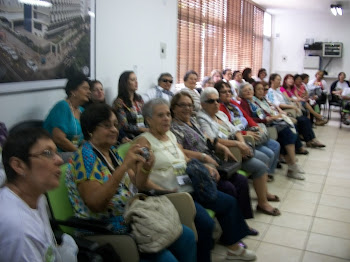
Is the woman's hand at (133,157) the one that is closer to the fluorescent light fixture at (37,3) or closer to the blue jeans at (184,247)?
the blue jeans at (184,247)

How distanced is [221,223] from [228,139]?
1.13 m

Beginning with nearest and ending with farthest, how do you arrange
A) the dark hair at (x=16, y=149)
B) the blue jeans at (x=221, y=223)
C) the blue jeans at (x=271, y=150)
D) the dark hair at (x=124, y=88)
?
the dark hair at (x=16, y=149) → the blue jeans at (x=221, y=223) → the dark hair at (x=124, y=88) → the blue jeans at (x=271, y=150)

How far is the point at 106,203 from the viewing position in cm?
192

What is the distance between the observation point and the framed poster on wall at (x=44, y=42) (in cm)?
276

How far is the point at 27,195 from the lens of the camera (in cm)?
135

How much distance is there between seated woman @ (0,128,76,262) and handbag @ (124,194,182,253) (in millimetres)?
539

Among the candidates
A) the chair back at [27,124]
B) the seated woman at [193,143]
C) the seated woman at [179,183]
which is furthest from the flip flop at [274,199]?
the chair back at [27,124]

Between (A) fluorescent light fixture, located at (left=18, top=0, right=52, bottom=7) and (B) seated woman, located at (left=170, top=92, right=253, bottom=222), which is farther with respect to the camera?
(B) seated woman, located at (left=170, top=92, right=253, bottom=222)

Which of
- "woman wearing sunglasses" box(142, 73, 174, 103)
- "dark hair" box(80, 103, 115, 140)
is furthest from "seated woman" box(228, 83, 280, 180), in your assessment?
"dark hair" box(80, 103, 115, 140)

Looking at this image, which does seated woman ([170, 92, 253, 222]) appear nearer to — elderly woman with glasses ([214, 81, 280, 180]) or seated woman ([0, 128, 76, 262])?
elderly woman with glasses ([214, 81, 280, 180])

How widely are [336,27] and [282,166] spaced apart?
7919mm

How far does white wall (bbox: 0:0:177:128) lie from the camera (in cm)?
306

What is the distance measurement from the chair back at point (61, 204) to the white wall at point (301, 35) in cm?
1117

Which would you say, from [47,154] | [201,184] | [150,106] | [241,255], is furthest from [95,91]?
[47,154]
